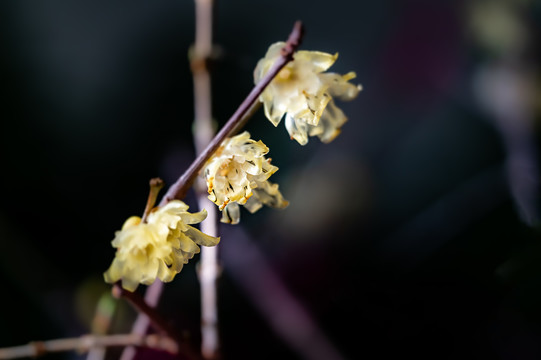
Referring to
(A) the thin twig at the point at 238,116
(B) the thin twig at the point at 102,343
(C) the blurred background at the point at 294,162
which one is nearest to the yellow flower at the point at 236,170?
(A) the thin twig at the point at 238,116

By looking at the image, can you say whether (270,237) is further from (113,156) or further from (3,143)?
(3,143)

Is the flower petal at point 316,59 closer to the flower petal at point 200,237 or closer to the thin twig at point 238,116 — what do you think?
the thin twig at point 238,116

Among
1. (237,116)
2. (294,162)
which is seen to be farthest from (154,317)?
(294,162)

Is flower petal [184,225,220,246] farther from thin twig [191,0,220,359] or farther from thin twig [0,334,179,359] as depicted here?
thin twig [0,334,179,359]

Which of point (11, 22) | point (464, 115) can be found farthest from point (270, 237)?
point (11, 22)

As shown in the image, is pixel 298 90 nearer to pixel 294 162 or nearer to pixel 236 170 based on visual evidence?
pixel 236 170

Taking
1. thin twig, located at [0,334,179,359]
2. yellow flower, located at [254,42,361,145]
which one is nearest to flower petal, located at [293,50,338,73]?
yellow flower, located at [254,42,361,145]
